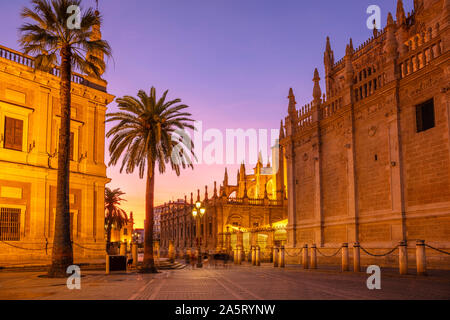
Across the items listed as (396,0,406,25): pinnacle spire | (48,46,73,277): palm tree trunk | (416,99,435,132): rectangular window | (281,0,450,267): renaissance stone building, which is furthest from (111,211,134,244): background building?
(416,99,435,132): rectangular window

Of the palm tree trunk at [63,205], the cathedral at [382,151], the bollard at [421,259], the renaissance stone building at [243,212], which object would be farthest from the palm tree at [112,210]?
the bollard at [421,259]

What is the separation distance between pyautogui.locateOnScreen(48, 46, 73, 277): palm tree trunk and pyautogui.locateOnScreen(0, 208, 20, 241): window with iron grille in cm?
621

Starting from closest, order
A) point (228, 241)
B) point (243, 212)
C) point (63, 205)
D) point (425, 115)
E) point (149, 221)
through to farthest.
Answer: point (63, 205)
point (425, 115)
point (149, 221)
point (228, 241)
point (243, 212)

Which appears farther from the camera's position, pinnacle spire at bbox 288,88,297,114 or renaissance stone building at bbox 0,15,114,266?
pinnacle spire at bbox 288,88,297,114

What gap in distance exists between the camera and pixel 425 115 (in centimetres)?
2139

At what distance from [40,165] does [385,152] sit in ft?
64.5

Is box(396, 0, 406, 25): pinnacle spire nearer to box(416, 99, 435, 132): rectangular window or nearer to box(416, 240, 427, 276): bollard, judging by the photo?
box(416, 99, 435, 132): rectangular window

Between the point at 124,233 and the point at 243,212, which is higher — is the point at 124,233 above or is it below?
below

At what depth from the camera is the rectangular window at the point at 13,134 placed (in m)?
24.8

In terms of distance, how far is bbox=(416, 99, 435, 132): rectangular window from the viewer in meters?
21.0

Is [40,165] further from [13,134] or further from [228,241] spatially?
[228,241]

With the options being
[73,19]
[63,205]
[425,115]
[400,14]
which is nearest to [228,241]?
[400,14]
